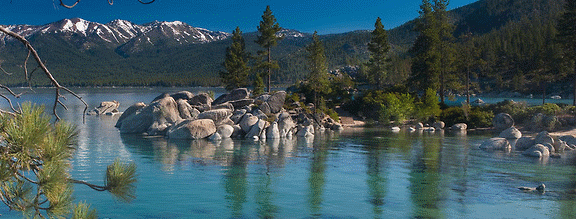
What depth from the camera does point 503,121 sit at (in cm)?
4241

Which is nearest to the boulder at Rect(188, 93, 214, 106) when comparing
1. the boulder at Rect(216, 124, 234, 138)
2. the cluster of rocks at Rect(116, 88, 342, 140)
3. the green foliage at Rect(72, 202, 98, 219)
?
the cluster of rocks at Rect(116, 88, 342, 140)

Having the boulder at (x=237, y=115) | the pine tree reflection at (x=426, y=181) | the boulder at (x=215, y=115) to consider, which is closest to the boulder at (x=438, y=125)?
the pine tree reflection at (x=426, y=181)

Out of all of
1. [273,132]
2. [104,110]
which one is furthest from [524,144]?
[104,110]

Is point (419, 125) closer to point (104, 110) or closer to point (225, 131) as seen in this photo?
point (225, 131)

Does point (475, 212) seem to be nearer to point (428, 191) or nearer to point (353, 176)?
point (428, 191)

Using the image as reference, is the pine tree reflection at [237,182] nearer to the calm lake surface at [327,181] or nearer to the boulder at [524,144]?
the calm lake surface at [327,181]

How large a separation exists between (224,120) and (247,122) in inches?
96.2

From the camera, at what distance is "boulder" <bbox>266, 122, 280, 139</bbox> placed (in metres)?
35.9

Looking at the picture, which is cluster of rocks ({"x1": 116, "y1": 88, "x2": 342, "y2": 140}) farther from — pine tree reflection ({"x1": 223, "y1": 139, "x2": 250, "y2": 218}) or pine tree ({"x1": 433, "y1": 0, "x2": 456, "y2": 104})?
pine tree ({"x1": 433, "y1": 0, "x2": 456, "y2": 104})

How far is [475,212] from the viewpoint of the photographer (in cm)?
1403

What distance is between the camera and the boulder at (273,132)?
3588 cm

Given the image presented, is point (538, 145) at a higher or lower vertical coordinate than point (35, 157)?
lower

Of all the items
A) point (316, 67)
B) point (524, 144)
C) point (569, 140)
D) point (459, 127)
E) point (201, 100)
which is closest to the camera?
point (524, 144)

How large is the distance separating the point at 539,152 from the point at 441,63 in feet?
105
